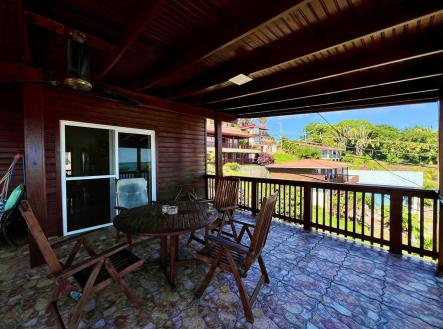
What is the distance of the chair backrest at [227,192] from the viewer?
3.64 m

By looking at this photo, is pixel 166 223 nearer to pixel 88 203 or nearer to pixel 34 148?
pixel 34 148

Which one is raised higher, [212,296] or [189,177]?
[189,177]

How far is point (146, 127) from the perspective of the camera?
448 cm

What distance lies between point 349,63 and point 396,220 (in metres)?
2.31

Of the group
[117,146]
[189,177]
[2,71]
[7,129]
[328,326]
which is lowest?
[328,326]

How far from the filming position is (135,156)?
443 centimetres

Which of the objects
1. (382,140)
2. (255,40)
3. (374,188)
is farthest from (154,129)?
(382,140)

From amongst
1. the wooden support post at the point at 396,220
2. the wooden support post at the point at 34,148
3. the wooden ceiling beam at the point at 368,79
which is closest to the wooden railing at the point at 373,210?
the wooden support post at the point at 396,220

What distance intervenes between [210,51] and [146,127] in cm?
283

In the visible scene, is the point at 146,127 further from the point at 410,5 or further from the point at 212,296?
the point at 410,5

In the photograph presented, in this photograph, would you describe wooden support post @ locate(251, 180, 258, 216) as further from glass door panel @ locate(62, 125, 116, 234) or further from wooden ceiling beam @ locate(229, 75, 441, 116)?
glass door panel @ locate(62, 125, 116, 234)

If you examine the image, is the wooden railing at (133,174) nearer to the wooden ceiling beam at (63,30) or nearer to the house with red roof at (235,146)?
the wooden ceiling beam at (63,30)

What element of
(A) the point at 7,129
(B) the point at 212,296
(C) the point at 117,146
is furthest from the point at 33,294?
(A) the point at 7,129

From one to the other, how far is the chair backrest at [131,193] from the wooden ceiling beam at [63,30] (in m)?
1.87
